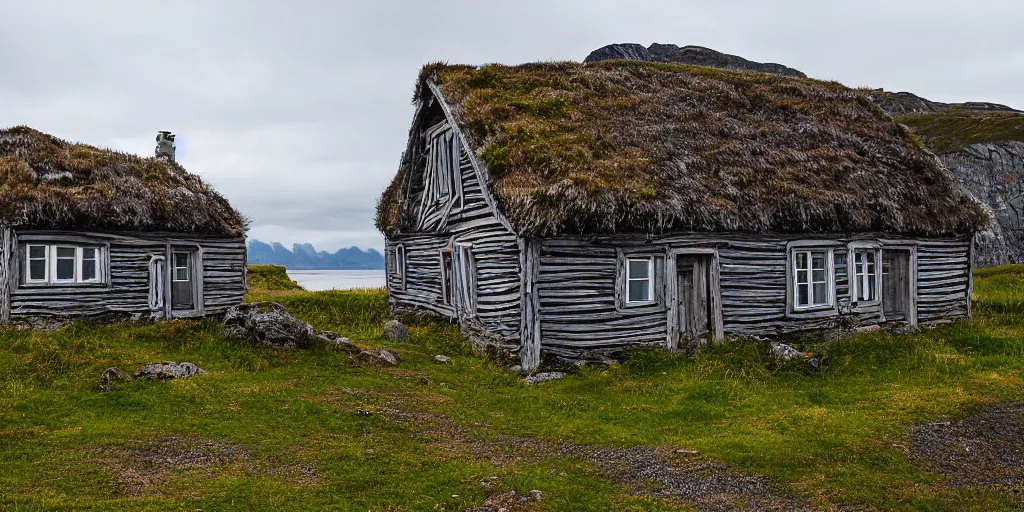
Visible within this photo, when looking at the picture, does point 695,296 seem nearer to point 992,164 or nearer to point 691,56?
point 992,164

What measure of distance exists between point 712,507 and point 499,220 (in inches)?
339

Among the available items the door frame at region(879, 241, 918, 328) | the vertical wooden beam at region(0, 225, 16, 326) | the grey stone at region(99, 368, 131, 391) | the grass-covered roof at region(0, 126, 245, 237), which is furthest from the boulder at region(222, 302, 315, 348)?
the door frame at region(879, 241, 918, 328)

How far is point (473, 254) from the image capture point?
16.6 meters

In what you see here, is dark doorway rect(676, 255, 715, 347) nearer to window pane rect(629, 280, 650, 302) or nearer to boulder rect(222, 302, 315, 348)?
window pane rect(629, 280, 650, 302)

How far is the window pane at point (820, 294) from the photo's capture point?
53.7 ft

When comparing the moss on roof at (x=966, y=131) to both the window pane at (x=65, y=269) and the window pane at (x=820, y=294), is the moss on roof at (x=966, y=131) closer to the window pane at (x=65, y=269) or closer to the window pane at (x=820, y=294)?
the window pane at (x=820, y=294)

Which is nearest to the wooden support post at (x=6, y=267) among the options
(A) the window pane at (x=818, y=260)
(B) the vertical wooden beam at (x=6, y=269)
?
(B) the vertical wooden beam at (x=6, y=269)

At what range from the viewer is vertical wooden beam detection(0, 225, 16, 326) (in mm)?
16281

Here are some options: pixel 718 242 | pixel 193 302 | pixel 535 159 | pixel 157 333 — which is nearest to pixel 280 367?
pixel 157 333

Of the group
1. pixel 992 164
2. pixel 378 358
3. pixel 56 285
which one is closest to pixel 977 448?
pixel 378 358

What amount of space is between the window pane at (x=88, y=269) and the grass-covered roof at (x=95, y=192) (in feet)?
2.98

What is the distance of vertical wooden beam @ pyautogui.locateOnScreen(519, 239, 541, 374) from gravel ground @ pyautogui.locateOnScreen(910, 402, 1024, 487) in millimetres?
6449

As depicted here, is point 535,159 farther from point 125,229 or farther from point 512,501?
point 125,229

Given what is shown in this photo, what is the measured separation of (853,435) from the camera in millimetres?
9039
